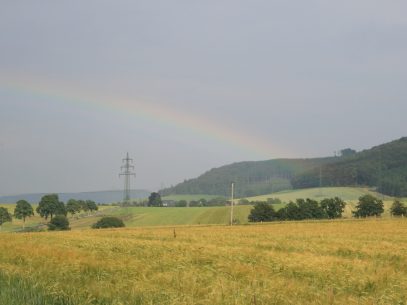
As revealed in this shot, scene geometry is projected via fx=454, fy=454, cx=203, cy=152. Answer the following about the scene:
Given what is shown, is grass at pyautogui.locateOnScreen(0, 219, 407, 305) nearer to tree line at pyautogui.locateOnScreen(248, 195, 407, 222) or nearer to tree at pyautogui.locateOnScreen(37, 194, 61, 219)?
tree line at pyautogui.locateOnScreen(248, 195, 407, 222)

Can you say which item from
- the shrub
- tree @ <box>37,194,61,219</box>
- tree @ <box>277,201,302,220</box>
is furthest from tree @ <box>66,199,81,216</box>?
tree @ <box>277,201,302,220</box>

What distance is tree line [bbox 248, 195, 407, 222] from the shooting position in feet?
345

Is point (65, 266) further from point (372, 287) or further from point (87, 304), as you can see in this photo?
point (372, 287)

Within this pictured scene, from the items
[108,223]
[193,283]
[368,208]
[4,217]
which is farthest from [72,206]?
[193,283]

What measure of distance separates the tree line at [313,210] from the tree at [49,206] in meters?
66.8

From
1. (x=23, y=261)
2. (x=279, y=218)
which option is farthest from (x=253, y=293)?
(x=279, y=218)

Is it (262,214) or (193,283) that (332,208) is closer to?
(262,214)

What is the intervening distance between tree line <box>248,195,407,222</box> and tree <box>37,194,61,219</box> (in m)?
66.8

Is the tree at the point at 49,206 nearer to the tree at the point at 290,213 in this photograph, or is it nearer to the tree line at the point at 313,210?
the tree line at the point at 313,210

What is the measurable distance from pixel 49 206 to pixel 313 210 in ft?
263

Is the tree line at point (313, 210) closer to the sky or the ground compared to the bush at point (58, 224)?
closer to the sky

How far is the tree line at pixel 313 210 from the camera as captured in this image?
345 ft

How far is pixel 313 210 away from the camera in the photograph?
110m

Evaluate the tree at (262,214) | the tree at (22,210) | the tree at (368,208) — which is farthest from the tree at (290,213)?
the tree at (22,210)
